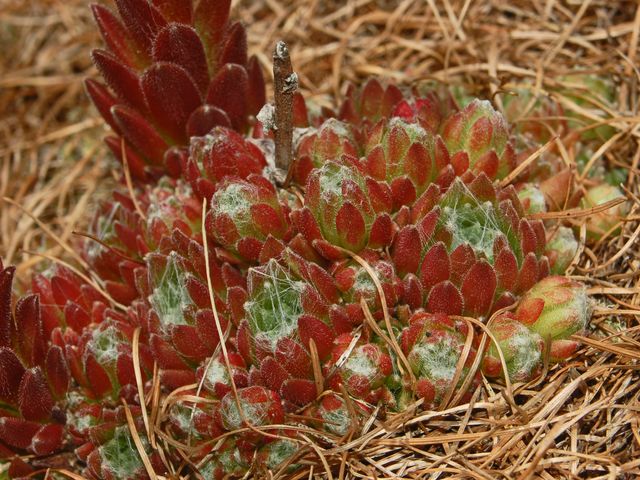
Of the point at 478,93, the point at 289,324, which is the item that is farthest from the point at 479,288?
the point at 478,93

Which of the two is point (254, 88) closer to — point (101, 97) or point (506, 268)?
point (101, 97)

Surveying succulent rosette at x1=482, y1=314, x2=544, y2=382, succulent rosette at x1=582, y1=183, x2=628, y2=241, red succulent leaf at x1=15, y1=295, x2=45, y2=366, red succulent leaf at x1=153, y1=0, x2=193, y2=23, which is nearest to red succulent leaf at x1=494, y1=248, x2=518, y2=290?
succulent rosette at x1=482, y1=314, x2=544, y2=382

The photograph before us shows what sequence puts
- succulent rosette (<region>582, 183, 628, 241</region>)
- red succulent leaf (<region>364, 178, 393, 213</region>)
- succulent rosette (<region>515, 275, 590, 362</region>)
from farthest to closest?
succulent rosette (<region>582, 183, 628, 241</region>), red succulent leaf (<region>364, 178, 393, 213</region>), succulent rosette (<region>515, 275, 590, 362</region>)

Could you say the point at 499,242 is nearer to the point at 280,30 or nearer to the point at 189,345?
the point at 189,345

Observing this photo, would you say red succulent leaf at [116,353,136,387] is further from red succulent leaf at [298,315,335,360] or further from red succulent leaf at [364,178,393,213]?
red succulent leaf at [364,178,393,213]

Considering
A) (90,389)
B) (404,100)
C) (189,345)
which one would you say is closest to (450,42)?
Answer: (404,100)

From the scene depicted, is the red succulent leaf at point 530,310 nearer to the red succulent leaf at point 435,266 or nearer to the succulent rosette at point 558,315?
the succulent rosette at point 558,315

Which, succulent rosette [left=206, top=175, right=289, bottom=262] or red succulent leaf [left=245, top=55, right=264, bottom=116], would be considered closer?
succulent rosette [left=206, top=175, right=289, bottom=262]
